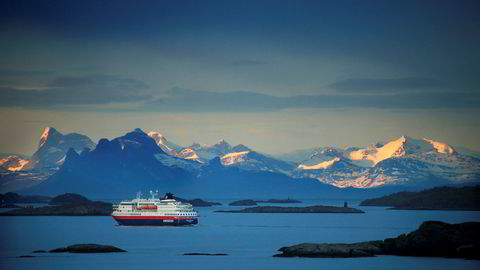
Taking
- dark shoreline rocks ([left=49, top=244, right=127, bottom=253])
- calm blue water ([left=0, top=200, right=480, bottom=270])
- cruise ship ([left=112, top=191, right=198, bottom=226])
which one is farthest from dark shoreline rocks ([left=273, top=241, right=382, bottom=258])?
cruise ship ([left=112, top=191, right=198, bottom=226])

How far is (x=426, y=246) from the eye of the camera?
102 metres

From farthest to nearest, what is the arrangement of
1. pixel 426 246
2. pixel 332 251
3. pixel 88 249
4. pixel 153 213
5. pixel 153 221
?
pixel 153 221
pixel 153 213
pixel 88 249
pixel 332 251
pixel 426 246

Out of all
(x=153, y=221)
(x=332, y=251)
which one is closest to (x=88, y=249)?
(x=332, y=251)

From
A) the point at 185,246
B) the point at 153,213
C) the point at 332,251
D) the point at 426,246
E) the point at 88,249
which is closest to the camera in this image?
the point at 426,246

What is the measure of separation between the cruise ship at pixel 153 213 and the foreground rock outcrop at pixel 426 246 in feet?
221

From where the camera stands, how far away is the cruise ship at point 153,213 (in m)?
170

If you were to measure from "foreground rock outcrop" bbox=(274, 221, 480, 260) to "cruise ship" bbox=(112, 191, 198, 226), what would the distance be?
221 ft

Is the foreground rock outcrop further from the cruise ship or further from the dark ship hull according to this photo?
the cruise ship

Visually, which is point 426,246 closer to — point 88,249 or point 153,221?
point 88,249

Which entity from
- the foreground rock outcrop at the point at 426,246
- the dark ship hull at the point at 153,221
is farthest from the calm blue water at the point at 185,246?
the foreground rock outcrop at the point at 426,246

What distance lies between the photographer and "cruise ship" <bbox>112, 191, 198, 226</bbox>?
169875mm

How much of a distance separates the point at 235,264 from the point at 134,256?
14.2 meters

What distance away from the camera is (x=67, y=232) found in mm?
157875

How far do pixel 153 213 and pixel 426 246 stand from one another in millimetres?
76153
